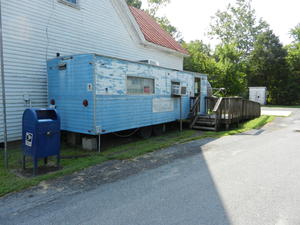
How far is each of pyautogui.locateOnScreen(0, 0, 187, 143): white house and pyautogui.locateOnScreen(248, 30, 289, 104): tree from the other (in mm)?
29563

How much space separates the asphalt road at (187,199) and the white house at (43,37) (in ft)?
16.1

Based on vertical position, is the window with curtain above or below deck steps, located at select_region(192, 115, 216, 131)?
above

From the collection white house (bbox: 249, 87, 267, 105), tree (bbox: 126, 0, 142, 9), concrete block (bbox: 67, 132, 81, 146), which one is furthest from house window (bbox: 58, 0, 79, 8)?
white house (bbox: 249, 87, 267, 105)

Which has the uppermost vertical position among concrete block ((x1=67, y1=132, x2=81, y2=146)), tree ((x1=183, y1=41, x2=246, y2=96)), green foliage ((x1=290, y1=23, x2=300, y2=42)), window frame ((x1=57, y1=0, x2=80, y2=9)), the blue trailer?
green foliage ((x1=290, y1=23, x2=300, y2=42))

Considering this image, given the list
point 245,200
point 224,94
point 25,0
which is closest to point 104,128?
point 245,200

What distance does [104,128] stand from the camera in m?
6.94

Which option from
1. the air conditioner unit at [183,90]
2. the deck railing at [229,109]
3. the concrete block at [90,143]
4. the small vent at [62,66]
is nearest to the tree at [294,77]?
the deck railing at [229,109]

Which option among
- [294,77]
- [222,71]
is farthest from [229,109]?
[294,77]

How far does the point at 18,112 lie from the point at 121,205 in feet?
19.5

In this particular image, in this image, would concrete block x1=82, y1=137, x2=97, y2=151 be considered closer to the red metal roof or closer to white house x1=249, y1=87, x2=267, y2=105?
the red metal roof

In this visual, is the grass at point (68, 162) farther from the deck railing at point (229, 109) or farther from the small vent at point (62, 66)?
the deck railing at point (229, 109)

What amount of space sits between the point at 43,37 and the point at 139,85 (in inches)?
152

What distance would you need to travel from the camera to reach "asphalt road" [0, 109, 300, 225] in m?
3.08

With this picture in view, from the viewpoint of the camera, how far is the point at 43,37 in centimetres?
832
